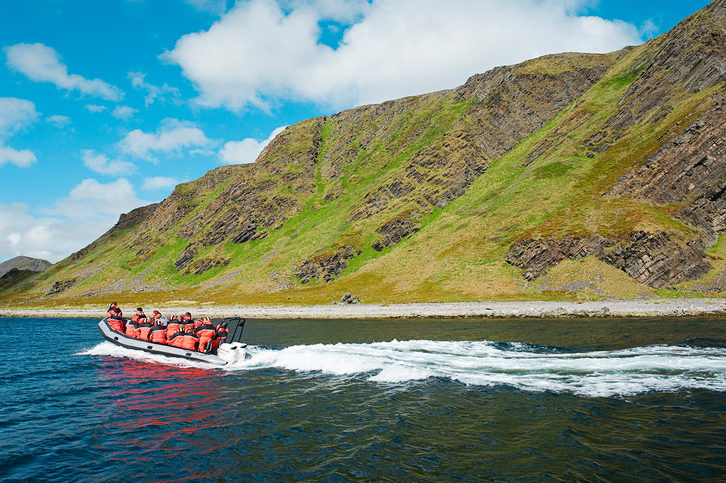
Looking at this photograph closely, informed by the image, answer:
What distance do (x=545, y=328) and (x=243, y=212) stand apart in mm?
166155

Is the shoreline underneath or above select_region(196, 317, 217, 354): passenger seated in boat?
underneath

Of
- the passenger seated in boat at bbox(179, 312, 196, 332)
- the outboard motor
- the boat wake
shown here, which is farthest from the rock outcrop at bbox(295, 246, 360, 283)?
the boat wake

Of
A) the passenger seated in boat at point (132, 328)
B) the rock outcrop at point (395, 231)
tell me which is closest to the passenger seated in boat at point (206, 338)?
the passenger seated in boat at point (132, 328)

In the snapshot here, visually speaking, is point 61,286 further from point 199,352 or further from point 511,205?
point 511,205

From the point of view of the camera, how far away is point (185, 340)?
32.4 meters

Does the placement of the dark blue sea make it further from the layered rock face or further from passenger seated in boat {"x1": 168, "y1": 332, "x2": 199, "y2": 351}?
the layered rock face

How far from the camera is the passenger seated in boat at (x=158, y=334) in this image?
34938 mm

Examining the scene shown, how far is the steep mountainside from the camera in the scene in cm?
7106

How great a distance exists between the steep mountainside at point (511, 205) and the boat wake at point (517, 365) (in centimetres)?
4421

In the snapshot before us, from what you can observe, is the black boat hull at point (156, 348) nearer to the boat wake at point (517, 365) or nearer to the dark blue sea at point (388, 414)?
the boat wake at point (517, 365)

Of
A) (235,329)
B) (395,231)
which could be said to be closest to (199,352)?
(235,329)

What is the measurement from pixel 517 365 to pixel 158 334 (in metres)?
32.1

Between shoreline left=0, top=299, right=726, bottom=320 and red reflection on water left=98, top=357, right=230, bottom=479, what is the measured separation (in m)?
40.0

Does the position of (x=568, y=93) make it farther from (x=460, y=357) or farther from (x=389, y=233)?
(x=460, y=357)
